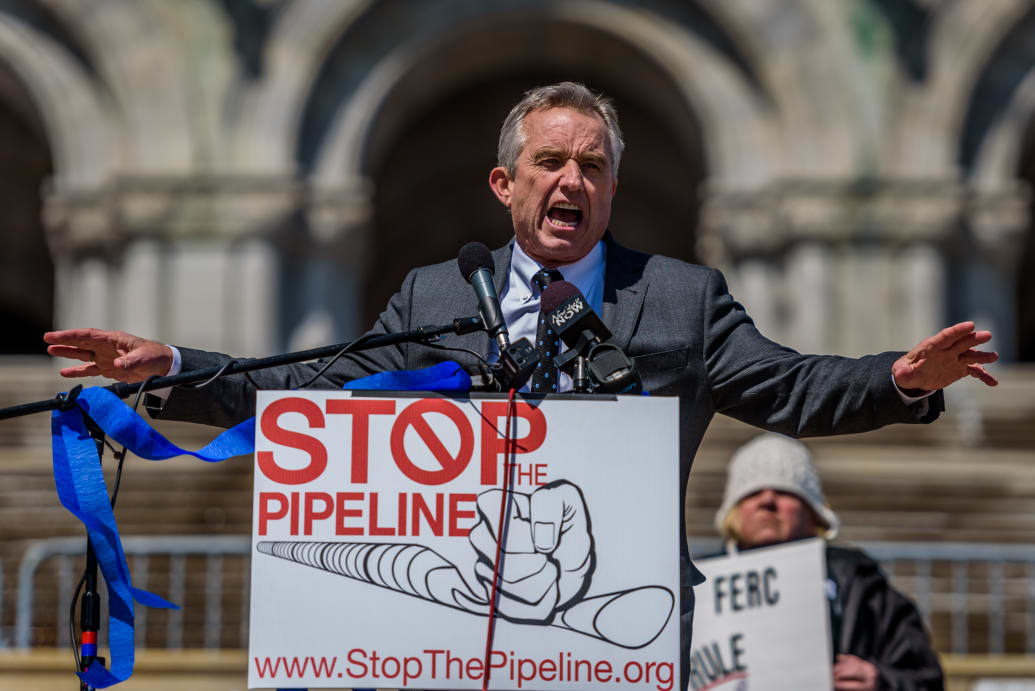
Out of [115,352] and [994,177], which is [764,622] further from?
[994,177]

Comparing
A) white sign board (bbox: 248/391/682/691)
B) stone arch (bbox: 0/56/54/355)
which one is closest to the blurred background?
stone arch (bbox: 0/56/54/355)

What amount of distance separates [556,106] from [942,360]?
98cm

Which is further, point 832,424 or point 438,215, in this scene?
point 438,215

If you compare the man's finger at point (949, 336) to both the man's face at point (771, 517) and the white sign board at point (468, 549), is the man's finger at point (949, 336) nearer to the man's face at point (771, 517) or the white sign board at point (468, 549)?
the white sign board at point (468, 549)

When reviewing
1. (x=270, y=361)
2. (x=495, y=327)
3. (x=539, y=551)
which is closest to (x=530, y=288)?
(x=495, y=327)

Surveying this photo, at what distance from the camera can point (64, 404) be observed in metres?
3.56

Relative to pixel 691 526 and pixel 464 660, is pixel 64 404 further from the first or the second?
pixel 691 526

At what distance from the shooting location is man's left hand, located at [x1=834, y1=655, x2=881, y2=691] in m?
5.43

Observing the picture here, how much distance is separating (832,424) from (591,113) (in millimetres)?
834

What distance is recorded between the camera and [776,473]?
18.5ft

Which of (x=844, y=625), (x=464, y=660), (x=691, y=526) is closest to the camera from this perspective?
(x=464, y=660)

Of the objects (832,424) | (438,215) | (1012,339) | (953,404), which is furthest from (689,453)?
(438,215)

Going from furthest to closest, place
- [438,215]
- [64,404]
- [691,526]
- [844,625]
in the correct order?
[438,215] < [691,526] < [844,625] < [64,404]

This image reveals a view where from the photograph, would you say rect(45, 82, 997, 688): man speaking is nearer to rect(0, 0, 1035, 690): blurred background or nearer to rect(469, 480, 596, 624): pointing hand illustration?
rect(469, 480, 596, 624): pointing hand illustration
